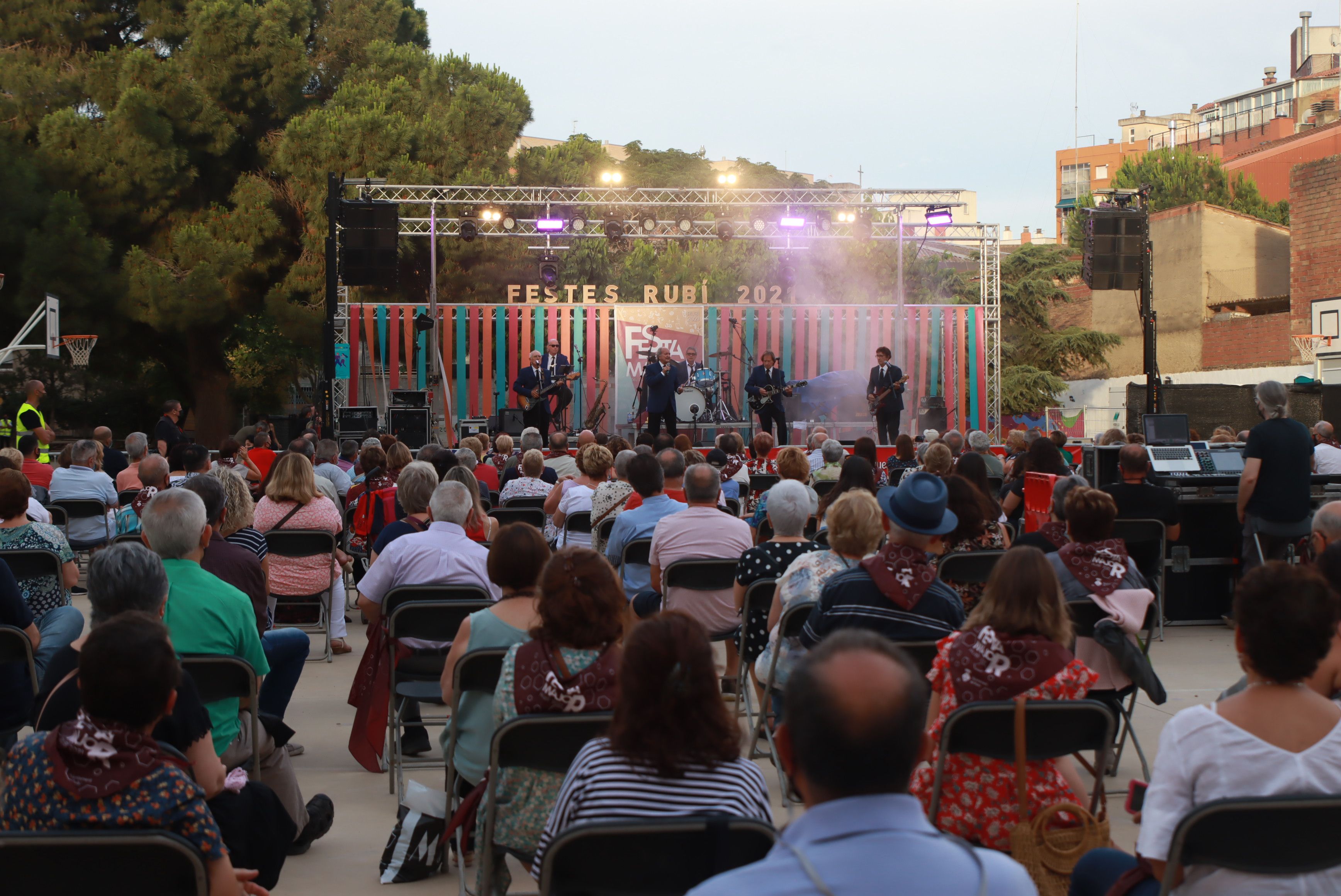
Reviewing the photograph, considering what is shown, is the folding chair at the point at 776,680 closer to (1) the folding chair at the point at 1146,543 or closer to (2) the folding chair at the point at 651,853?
(2) the folding chair at the point at 651,853

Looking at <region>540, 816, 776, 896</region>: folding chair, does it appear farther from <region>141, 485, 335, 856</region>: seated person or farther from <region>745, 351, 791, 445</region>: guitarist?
<region>745, 351, 791, 445</region>: guitarist

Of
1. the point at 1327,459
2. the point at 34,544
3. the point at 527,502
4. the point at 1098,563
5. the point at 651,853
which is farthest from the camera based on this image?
the point at 1327,459

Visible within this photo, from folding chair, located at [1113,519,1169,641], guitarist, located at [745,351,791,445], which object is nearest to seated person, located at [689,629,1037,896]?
folding chair, located at [1113,519,1169,641]

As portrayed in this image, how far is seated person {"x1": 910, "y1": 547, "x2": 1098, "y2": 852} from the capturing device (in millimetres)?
2670

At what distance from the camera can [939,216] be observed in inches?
690

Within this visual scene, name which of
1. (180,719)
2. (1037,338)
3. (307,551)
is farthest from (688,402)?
(1037,338)

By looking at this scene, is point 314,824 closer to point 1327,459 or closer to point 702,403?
point 1327,459

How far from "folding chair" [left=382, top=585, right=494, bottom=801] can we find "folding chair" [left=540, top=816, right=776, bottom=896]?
2100 millimetres

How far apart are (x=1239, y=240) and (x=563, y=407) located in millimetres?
22241

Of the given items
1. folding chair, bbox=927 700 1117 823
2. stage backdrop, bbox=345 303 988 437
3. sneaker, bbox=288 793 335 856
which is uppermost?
stage backdrop, bbox=345 303 988 437

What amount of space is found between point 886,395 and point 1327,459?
22.5 feet

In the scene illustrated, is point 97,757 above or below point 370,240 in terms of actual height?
below

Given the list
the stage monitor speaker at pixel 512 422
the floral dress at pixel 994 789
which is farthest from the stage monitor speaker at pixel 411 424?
the floral dress at pixel 994 789

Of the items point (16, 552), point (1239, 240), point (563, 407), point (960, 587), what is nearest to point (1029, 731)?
point (960, 587)
